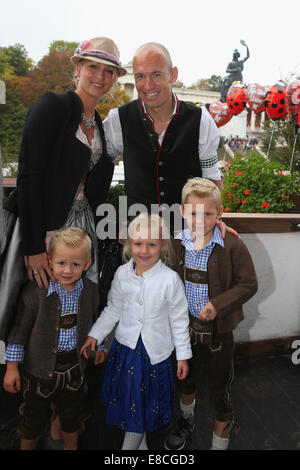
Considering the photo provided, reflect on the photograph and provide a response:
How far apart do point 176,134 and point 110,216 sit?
0.70 m

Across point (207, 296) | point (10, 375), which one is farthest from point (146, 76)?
point (10, 375)

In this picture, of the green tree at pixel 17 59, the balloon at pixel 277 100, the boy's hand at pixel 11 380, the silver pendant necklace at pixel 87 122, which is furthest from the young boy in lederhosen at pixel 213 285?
the green tree at pixel 17 59

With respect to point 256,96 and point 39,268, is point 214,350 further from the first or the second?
point 256,96

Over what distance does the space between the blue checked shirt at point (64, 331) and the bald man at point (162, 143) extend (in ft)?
2.59

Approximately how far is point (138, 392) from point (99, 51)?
1.90 meters

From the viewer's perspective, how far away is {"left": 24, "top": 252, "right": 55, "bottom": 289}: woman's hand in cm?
182

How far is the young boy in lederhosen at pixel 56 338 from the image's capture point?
1820 millimetres

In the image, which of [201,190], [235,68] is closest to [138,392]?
[201,190]

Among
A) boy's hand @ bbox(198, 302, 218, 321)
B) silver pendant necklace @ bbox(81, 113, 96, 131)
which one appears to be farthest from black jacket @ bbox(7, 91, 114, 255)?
boy's hand @ bbox(198, 302, 218, 321)

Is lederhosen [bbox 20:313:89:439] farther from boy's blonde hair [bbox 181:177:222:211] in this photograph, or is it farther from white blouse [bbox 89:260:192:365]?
boy's blonde hair [bbox 181:177:222:211]

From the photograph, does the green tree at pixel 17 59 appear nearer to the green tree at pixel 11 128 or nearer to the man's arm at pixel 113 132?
the green tree at pixel 11 128

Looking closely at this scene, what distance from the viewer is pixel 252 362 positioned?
3164 mm

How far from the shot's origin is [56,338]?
1872 mm

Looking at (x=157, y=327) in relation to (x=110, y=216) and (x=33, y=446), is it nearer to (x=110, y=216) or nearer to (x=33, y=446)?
(x=110, y=216)
